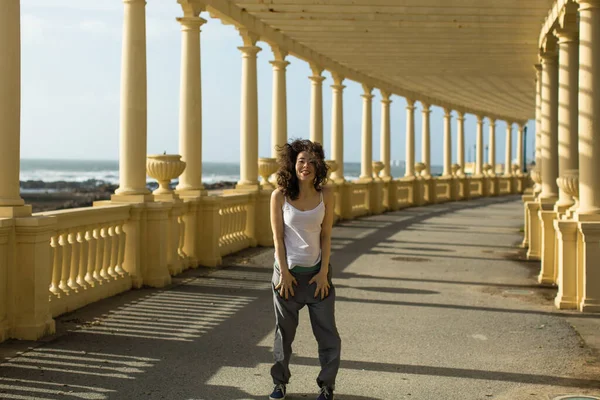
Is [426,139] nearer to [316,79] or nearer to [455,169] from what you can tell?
[455,169]

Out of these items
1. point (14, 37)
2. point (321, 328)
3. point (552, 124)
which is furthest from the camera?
point (552, 124)

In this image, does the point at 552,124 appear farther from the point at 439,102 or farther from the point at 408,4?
the point at 439,102

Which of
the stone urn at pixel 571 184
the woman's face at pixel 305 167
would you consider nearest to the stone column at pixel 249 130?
the stone urn at pixel 571 184

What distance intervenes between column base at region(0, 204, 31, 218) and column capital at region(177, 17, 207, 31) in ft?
21.0

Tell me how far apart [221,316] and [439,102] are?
29.1 m

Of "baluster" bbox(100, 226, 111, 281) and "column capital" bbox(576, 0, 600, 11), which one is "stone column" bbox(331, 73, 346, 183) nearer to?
"baluster" bbox(100, 226, 111, 281)

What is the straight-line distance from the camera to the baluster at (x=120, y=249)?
11.3 metres

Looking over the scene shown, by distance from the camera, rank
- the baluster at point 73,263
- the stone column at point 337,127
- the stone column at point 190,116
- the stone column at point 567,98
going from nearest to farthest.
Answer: the baluster at point 73,263 → the stone column at point 567,98 → the stone column at point 190,116 → the stone column at point 337,127

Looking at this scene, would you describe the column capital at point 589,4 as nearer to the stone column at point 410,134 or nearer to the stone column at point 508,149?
the stone column at point 410,134

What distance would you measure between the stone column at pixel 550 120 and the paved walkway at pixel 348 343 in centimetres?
274

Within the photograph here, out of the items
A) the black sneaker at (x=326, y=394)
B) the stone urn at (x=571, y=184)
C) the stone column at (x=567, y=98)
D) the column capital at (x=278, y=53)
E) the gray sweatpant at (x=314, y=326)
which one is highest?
the column capital at (x=278, y=53)

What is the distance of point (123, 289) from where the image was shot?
11234mm

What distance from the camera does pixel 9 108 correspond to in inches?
324

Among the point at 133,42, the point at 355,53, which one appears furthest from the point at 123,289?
the point at 355,53
